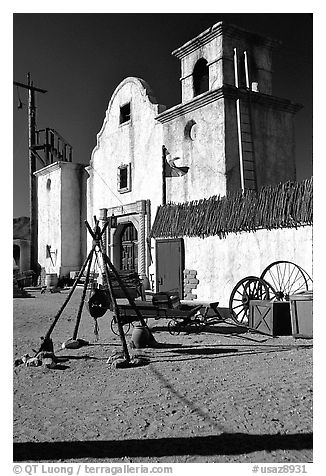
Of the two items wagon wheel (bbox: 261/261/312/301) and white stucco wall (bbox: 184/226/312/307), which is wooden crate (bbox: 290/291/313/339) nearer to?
→ wagon wheel (bbox: 261/261/312/301)

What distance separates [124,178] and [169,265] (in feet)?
14.6

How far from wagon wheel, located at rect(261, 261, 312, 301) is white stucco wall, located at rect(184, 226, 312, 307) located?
0.14 m

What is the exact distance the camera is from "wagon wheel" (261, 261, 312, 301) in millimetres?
9352

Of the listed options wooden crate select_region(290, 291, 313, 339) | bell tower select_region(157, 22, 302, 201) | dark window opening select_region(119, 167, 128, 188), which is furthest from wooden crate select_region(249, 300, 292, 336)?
dark window opening select_region(119, 167, 128, 188)

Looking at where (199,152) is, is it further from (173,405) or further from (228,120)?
(173,405)

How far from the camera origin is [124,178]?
16.2 metres

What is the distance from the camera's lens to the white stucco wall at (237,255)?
9.48 metres

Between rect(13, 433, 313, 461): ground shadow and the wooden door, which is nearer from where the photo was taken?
rect(13, 433, 313, 461): ground shadow

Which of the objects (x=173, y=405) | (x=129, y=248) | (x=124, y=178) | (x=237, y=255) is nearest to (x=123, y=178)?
(x=124, y=178)

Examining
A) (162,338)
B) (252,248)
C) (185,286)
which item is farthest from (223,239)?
(162,338)

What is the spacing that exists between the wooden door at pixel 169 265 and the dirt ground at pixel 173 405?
14.1 ft

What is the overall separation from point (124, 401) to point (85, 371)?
4.70 feet

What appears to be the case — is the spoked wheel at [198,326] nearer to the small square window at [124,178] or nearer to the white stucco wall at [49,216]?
the small square window at [124,178]

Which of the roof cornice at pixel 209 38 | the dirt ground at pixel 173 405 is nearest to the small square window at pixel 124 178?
the roof cornice at pixel 209 38
